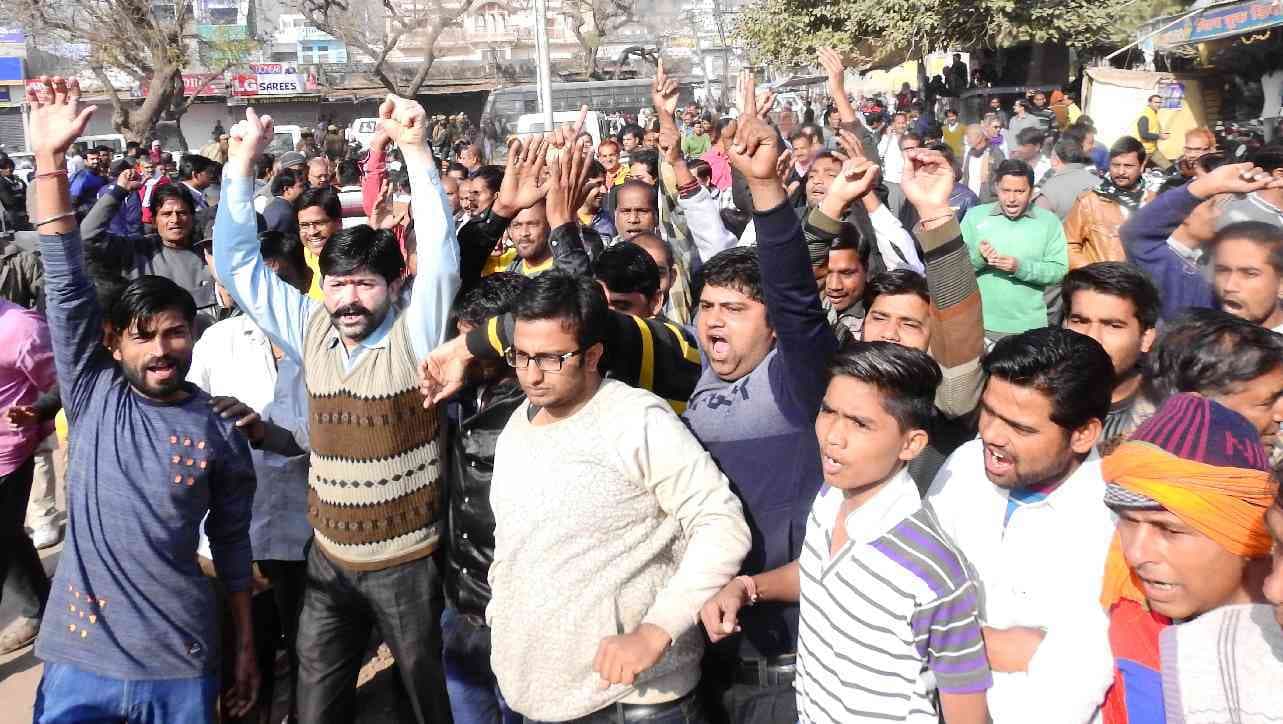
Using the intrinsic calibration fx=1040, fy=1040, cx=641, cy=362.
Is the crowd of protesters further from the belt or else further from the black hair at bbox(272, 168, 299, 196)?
the black hair at bbox(272, 168, 299, 196)

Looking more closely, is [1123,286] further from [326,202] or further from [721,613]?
[326,202]

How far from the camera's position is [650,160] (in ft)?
28.0

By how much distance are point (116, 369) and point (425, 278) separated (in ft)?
2.75

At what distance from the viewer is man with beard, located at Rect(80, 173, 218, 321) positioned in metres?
5.28

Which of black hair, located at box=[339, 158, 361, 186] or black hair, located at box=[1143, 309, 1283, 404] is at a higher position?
black hair, located at box=[339, 158, 361, 186]

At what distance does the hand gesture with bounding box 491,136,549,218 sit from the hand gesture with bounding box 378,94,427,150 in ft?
1.20

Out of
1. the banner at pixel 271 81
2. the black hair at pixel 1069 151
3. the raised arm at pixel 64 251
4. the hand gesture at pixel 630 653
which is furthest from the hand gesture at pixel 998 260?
the banner at pixel 271 81

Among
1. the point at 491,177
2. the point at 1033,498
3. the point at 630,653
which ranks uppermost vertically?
the point at 491,177

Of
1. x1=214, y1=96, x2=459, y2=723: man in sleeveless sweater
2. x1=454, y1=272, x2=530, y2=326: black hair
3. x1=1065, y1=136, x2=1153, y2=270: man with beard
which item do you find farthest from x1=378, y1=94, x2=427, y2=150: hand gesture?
x1=1065, y1=136, x2=1153, y2=270: man with beard

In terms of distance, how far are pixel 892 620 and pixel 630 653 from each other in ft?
1.72

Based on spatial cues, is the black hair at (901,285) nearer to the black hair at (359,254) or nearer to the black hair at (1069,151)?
the black hair at (359,254)

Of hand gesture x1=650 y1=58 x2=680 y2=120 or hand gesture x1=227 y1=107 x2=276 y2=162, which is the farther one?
hand gesture x1=650 y1=58 x2=680 y2=120

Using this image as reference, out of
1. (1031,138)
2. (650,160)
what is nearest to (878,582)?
(650,160)

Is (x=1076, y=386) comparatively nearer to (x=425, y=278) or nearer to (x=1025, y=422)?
(x=1025, y=422)
